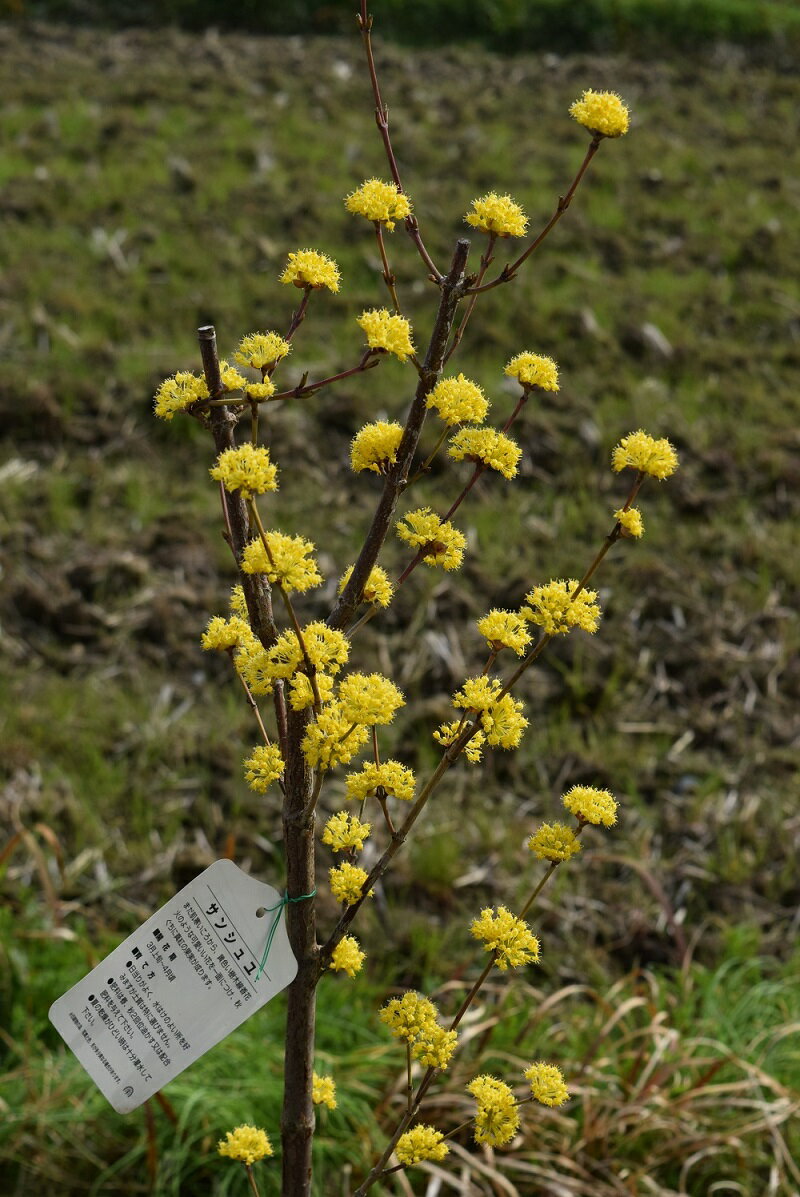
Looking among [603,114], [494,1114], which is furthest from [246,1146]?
[603,114]

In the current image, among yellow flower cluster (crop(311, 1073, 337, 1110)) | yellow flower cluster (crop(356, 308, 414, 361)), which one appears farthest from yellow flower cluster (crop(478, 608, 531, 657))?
yellow flower cluster (crop(311, 1073, 337, 1110))

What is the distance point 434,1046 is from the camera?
4.86ft

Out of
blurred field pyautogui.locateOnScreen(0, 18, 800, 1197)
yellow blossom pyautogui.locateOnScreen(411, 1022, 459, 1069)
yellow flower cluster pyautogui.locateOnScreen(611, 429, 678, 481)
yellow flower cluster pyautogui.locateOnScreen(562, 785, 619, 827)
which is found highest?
yellow flower cluster pyautogui.locateOnScreen(611, 429, 678, 481)

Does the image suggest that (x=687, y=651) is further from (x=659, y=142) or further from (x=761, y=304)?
(x=659, y=142)

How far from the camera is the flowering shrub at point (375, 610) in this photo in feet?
4.27

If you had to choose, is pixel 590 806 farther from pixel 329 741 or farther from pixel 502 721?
pixel 329 741

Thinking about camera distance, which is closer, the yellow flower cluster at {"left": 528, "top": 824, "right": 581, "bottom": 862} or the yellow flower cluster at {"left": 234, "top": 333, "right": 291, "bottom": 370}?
the yellow flower cluster at {"left": 234, "top": 333, "right": 291, "bottom": 370}

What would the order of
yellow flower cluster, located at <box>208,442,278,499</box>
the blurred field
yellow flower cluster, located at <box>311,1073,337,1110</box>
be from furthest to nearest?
the blurred field < yellow flower cluster, located at <box>311,1073,337,1110</box> < yellow flower cluster, located at <box>208,442,278,499</box>

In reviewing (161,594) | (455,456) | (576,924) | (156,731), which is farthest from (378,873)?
(161,594)

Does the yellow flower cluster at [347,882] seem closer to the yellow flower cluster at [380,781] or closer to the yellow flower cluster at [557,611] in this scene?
the yellow flower cluster at [380,781]

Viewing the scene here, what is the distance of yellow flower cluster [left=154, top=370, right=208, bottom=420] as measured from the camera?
138 cm

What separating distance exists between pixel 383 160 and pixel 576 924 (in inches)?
242

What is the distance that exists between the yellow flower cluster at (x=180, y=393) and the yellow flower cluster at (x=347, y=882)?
594 mm

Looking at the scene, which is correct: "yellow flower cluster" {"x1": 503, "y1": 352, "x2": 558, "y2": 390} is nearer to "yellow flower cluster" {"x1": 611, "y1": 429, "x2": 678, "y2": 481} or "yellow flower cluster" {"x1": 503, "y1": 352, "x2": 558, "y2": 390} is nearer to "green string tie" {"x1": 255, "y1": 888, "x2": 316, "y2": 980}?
"yellow flower cluster" {"x1": 611, "y1": 429, "x2": 678, "y2": 481}
